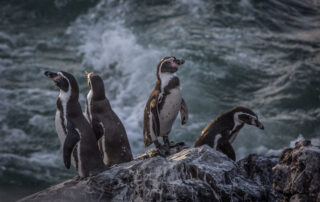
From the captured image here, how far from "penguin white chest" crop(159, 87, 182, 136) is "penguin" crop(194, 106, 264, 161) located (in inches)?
23.6

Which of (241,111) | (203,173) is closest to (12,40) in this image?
(241,111)

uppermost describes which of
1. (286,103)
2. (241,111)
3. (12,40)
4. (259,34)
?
(12,40)

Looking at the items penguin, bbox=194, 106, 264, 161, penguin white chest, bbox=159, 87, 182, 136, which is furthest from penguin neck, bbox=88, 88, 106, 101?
penguin, bbox=194, 106, 264, 161

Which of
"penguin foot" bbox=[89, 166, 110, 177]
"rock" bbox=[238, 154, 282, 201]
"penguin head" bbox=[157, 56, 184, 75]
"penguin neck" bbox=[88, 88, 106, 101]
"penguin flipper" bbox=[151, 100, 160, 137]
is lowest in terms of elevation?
"rock" bbox=[238, 154, 282, 201]

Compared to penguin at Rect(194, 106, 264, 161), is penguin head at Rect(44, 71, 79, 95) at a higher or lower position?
higher

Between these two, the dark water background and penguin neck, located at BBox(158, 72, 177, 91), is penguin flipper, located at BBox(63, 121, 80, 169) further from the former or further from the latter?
the dark water background

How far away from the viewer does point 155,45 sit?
15.0 meters

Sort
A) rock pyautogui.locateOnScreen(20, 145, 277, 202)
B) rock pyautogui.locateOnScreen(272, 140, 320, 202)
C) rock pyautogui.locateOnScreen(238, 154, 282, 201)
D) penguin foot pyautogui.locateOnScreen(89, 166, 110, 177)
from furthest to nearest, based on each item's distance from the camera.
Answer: rock pyautogui.locateOnScreen(238, 154, 282, 201) → penguin foot pyautogui.locateOnScreen(89, 166, 110, 177) → rock pyautogui.locateOnScreen(20, 145, 277, 202) → rock pyautogui.locateOnScreen(272, 140, 320, 202)

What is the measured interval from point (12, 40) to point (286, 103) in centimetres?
973

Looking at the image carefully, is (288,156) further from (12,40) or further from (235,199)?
(12,40)

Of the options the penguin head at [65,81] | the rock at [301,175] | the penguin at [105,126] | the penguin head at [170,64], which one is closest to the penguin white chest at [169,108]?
the penguin head at [170,64]

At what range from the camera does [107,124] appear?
554cm

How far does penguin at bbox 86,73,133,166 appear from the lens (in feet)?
18.1

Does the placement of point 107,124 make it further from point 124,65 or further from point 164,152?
point 124,65
